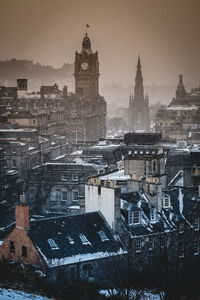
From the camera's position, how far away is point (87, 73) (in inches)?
3287

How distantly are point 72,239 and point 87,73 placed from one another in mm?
62051

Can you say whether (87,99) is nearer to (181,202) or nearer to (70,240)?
(181,202)

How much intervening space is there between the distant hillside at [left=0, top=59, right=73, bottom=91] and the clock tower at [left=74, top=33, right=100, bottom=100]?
4.08 feet

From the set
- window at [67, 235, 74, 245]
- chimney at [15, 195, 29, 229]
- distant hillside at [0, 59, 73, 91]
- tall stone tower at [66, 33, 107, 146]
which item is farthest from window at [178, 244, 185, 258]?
tall stone tower at [66, 33, 107, 146]

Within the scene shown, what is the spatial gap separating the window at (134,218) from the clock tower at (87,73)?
189ft

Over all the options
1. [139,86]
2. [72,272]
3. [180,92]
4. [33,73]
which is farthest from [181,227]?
[139,86]

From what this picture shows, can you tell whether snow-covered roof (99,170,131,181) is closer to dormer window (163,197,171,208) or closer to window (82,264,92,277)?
dormer window (163,197,171,208)

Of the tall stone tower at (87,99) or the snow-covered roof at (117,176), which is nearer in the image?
the snow-covered roof at (117,176)

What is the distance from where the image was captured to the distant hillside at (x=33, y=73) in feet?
217

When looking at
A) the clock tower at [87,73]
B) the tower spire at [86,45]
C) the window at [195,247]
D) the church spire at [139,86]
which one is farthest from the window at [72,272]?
the church spire at [139,86]

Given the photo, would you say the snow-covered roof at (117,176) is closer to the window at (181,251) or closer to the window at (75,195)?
the window at (75,195)

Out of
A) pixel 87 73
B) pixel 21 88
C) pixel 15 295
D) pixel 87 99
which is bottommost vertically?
pixel 15 295

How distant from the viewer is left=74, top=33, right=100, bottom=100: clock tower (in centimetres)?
8219

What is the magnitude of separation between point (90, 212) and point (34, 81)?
5614cm
